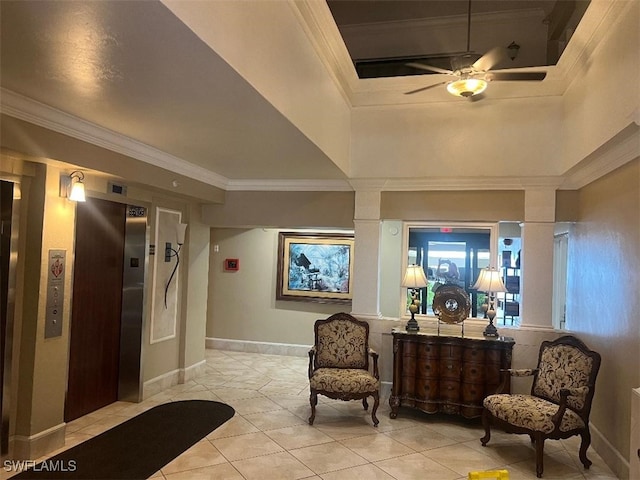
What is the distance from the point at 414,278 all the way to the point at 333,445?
6.34 feet

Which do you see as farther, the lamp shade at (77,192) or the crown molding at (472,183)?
the crown molding at (472,183)

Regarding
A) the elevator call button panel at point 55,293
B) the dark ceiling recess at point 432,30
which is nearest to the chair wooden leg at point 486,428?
the elevator call button panel at point 55,293

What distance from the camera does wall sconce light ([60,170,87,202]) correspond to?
3607mm

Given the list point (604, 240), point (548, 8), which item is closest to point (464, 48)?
point (548, 8)

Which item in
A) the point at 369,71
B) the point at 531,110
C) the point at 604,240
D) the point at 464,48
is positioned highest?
the point at 464,48

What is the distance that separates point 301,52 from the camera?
3.28 m

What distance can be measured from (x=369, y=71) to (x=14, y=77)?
4.58m

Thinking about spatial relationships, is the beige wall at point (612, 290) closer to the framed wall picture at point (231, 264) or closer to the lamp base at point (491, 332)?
the lamp base at point (491, 332)

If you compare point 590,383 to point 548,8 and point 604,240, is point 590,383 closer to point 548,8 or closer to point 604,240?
point 604,240

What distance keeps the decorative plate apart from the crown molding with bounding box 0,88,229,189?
3070 mm

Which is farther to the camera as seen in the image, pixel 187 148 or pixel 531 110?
pixel 531 110

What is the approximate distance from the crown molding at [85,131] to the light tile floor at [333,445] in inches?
99.5

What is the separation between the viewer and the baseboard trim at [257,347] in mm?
7329

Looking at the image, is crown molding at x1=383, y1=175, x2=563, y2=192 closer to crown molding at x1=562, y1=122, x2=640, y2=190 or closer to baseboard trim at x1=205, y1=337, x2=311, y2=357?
crown molding at x1=562, y1=122, x2=640, y2=190
